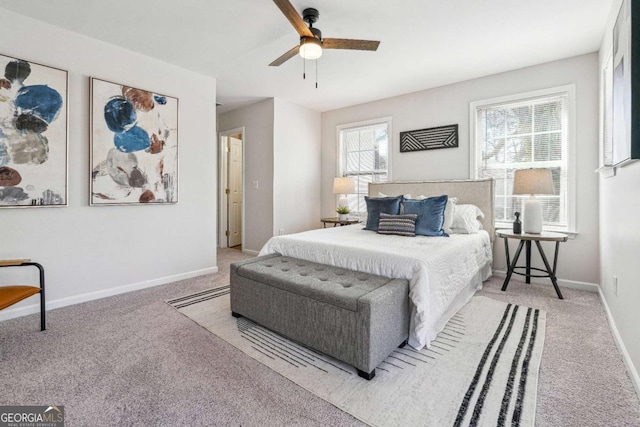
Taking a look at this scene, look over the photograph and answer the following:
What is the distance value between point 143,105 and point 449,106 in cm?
381

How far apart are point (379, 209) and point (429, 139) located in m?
1.58

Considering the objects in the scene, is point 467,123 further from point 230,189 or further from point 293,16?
point 230,189

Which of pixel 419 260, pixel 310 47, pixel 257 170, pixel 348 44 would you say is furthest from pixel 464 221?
pixel 257 170

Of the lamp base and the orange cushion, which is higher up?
the lamp base

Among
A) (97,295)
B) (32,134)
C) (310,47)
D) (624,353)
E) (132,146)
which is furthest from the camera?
(132,146)

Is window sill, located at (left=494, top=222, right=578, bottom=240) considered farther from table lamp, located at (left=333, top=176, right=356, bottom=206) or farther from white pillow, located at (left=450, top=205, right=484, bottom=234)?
table lamp, located at (left=333, top=176, right=356, bottom=206)

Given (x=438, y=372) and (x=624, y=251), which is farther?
(x=624, y=251)

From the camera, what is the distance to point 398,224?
10.1ft

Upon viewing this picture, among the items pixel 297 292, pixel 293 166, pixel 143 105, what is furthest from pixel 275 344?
pixel 293 166

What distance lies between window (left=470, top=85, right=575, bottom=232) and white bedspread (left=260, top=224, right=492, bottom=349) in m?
1.11

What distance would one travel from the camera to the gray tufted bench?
1674mm

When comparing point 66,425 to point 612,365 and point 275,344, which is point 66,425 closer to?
point 275,344

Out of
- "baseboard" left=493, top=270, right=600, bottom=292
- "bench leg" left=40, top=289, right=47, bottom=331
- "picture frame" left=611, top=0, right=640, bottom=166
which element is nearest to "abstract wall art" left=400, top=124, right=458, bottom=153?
"baseboard" left=493, top=270, right=600, bottom=292

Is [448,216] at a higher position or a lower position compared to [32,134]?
lower
